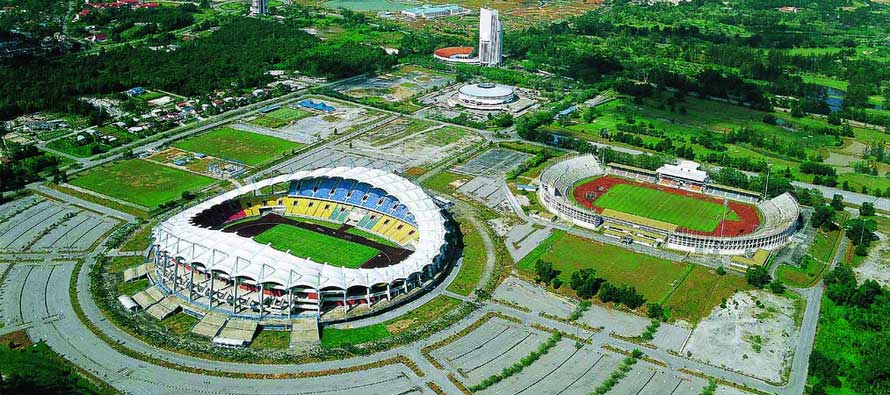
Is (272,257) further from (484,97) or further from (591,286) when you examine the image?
(484,97)

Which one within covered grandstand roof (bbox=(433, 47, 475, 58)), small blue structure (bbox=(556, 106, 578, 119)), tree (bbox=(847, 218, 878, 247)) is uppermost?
covered grandstand roof (bbox=(433, 47, 475, 58))

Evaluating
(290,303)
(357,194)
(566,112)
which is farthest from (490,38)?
(290,303)

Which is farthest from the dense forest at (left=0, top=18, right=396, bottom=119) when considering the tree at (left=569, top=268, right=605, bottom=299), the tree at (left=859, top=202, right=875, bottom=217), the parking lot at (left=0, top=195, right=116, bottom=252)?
the tree at (left=859, top=202, right=875, bottom=217)

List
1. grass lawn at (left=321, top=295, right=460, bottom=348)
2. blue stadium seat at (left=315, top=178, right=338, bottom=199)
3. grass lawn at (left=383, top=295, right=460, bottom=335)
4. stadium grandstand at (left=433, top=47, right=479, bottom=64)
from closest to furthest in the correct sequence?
grass lawn at (left=321, top=295, right=460, bottom=348)
grass lawn at (left=383, top=295, right=460, bottom=335)
blue stadium seat at (left=315, top=178, right=338, bottom=199)
stadium grandstand at (left=433, top=47, right=479, bottom=64)

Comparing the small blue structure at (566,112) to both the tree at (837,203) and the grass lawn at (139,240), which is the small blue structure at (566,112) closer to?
Result: the tree at (837,203)

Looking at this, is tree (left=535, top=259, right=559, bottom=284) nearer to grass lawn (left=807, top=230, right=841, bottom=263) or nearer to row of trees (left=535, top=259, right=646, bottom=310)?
row of trees (left=535, top=259, right=646, bottom=310)
